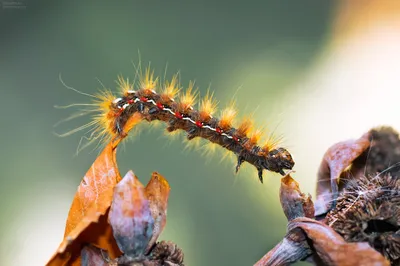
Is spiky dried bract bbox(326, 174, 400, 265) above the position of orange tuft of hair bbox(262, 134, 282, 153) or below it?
below

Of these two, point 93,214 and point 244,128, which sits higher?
point 244,128

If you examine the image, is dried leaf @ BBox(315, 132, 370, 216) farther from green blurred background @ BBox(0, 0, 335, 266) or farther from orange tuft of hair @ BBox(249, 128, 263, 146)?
green blurred background @ BBox(0, 0, 335, 266)

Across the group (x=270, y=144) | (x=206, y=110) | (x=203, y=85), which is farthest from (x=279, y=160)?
(x=203, y=85)

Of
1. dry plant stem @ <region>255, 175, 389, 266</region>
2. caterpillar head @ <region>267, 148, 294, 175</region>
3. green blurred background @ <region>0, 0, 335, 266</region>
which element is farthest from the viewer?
green blurred background @ <region>0, 0, 335, 266</region>

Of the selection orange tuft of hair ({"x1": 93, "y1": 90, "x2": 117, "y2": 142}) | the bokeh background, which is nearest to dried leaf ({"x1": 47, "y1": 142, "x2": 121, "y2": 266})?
orange tuft of hair ({"x1": 93, "y1": 90, "x2": 117, "y2": 142})

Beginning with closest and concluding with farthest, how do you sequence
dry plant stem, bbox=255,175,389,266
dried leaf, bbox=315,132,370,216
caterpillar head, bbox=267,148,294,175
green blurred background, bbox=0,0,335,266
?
dry plant stem, bbox=255,175,389,266 < dried leaf, bbox=315,132,370,216 < caterpillar head, bbox=267,148,294,175 < green blurred background, bbox=0,0,335,266

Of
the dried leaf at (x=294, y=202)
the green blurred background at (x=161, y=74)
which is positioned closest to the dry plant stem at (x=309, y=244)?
the dried leaf at (x=294, y=202)

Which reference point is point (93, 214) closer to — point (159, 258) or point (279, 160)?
point (159, 258)
